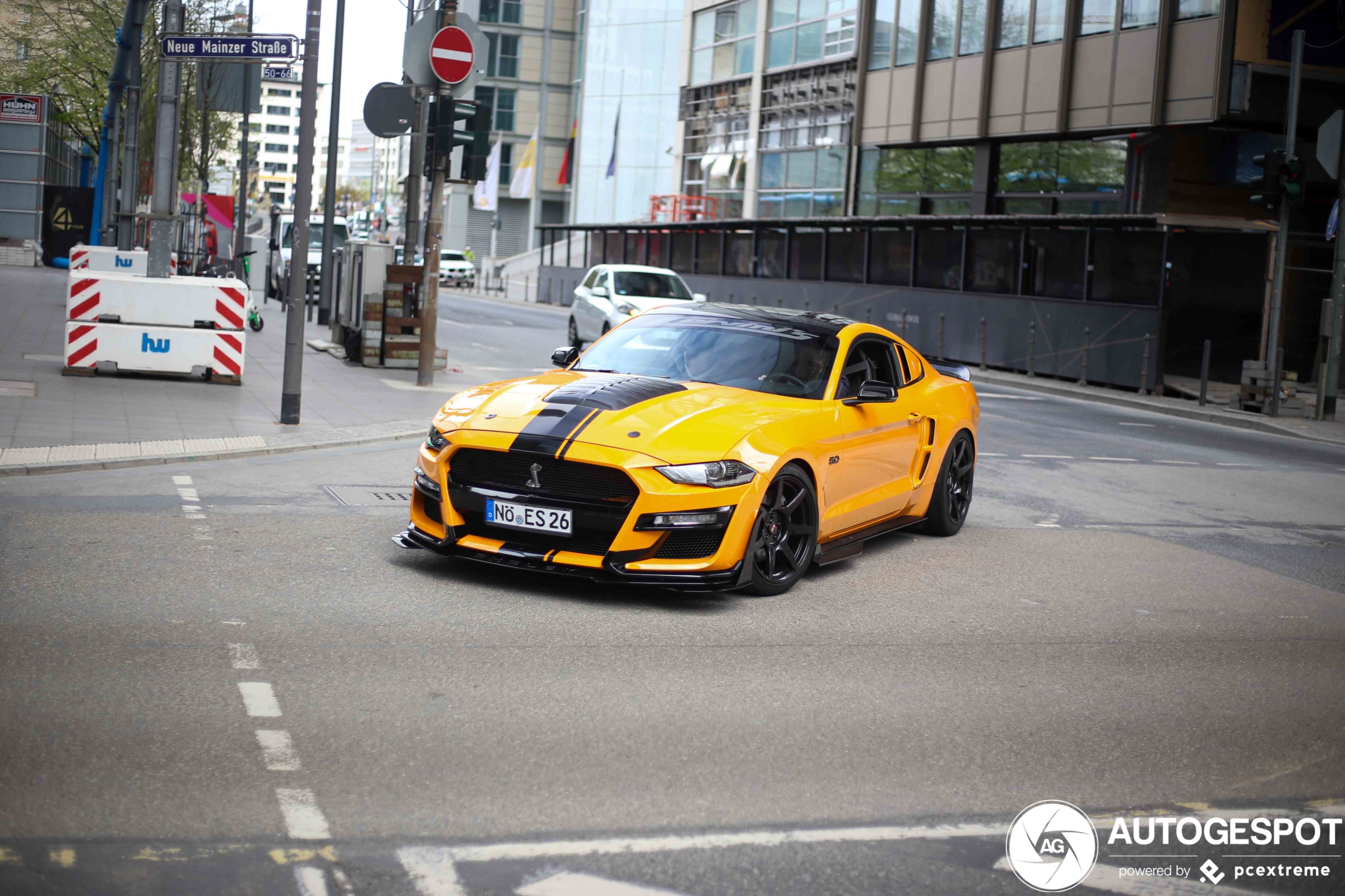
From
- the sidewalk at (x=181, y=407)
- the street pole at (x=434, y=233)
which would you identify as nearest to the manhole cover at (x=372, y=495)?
the sidewalk at (x=181, y=407)

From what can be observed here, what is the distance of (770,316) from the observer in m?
9.12

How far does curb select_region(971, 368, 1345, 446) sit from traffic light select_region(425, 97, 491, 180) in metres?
11.6

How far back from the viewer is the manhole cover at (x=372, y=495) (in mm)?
9828

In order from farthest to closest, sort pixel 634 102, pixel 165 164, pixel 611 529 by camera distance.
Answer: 1. pixel 634 102
2. pixel 165 164
3. pixel 611 529

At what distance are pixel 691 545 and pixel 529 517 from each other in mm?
805

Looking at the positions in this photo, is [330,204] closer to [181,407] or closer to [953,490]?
[181,407]

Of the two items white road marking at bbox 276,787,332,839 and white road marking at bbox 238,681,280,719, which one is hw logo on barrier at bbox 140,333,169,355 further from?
white road marking at bbox 276,787,332,839

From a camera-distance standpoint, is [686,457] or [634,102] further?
[634,102]

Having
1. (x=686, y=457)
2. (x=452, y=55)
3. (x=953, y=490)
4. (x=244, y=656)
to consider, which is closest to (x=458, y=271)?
(x=452, y=55)

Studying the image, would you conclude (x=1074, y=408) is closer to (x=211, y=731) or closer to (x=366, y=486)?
(x=366, y=486)

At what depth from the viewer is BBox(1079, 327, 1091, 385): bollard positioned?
27.3 metres

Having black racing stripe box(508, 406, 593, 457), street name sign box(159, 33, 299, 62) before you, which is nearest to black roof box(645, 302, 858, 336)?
black racing stripe box(508, 406, 593, 457)

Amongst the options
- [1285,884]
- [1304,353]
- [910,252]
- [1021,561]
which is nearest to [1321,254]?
[1304,353]

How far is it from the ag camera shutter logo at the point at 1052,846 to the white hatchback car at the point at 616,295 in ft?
71.3
